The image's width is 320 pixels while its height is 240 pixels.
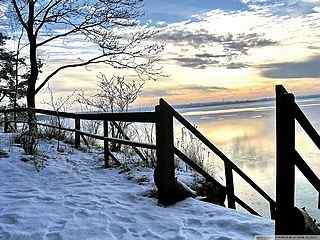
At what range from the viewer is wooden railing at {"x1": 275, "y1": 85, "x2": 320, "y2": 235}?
4.21m

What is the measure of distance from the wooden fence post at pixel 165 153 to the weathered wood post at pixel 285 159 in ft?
7.43

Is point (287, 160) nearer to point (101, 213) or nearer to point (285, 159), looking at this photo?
point (285, 159)

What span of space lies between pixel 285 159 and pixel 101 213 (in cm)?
257

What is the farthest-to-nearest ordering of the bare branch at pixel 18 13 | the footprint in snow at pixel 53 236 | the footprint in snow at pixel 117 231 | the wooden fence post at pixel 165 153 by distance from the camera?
1. the bare branch at pixel 18 13
2. the wooden fence post at pixel 165 153
3. the footprint in snow at pixel 117 231
4. the footprint in snow at pixel 53 236

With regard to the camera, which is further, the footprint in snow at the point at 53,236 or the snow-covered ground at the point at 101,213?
the snow-covered ground at the point at 101,213

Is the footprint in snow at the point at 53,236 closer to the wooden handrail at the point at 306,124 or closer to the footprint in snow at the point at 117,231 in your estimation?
the footprint in snow at the point at 117,231

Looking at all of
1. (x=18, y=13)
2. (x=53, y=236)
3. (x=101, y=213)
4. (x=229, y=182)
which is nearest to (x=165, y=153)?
(x=101, y=213)

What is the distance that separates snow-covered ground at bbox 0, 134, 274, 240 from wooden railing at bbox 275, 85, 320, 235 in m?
0.67

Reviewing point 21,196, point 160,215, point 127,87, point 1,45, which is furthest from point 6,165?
point 1,45

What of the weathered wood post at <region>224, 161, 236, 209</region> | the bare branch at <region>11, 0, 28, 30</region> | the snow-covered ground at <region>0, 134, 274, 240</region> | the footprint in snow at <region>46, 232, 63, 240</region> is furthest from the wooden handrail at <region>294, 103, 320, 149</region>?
the bare branch at <region>11, 0, 28, 30</region>

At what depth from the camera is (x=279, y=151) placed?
431 cm

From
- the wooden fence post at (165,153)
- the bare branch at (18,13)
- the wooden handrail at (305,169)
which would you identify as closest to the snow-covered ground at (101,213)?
the wooden fence post at (165,153)

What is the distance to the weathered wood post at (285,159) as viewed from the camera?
4230 mm

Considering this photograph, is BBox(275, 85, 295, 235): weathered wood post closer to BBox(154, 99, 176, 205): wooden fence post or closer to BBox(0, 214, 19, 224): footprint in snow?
BBox(154, 99, 176, 205): wooden fence post
